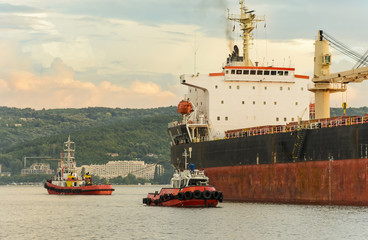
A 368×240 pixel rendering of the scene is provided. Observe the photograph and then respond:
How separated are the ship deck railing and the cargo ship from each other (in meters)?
0.06

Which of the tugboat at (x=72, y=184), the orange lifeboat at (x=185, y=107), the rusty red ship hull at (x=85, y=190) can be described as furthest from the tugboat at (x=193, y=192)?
the tugboat at (x=72, y=184)

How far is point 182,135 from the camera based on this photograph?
2391 inches

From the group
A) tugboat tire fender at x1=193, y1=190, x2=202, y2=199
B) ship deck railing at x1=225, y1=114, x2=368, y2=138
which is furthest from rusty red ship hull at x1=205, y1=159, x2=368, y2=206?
tugboat tire fender at x1=193, y1=190, x2=202, y2=199

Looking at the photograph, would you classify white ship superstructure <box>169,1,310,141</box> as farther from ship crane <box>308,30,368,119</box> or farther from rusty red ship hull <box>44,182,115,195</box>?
rusty red ship hull <box>44,182,115,195</box>

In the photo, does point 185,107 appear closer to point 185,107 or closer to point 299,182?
point 185,107

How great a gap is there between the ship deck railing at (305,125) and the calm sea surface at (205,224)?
5.05 meters

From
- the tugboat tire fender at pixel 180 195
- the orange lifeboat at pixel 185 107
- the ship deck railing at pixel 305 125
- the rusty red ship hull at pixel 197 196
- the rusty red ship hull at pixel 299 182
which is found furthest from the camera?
the orange lifeboat at pixel 185 107

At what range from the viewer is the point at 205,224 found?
121ft

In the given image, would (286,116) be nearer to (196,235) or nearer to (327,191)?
(327,191)

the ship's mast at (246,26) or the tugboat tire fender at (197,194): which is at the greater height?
the ship's mast at (246,26)

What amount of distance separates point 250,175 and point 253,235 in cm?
1749

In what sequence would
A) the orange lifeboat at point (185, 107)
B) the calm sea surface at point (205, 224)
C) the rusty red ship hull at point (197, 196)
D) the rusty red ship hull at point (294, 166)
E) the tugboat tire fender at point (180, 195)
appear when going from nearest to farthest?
the calm sea surface at point (205, 224) < the rusty red ship hull at point (294, 166) < the rusty red ship hull at point (197, 196) < the tugboat tire fender at point (180, 195) < the orange lifeboat at point (185, 107)

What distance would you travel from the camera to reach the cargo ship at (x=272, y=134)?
41.6m

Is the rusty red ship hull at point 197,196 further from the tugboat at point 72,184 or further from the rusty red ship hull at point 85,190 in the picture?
the tugboat at point 72,184
